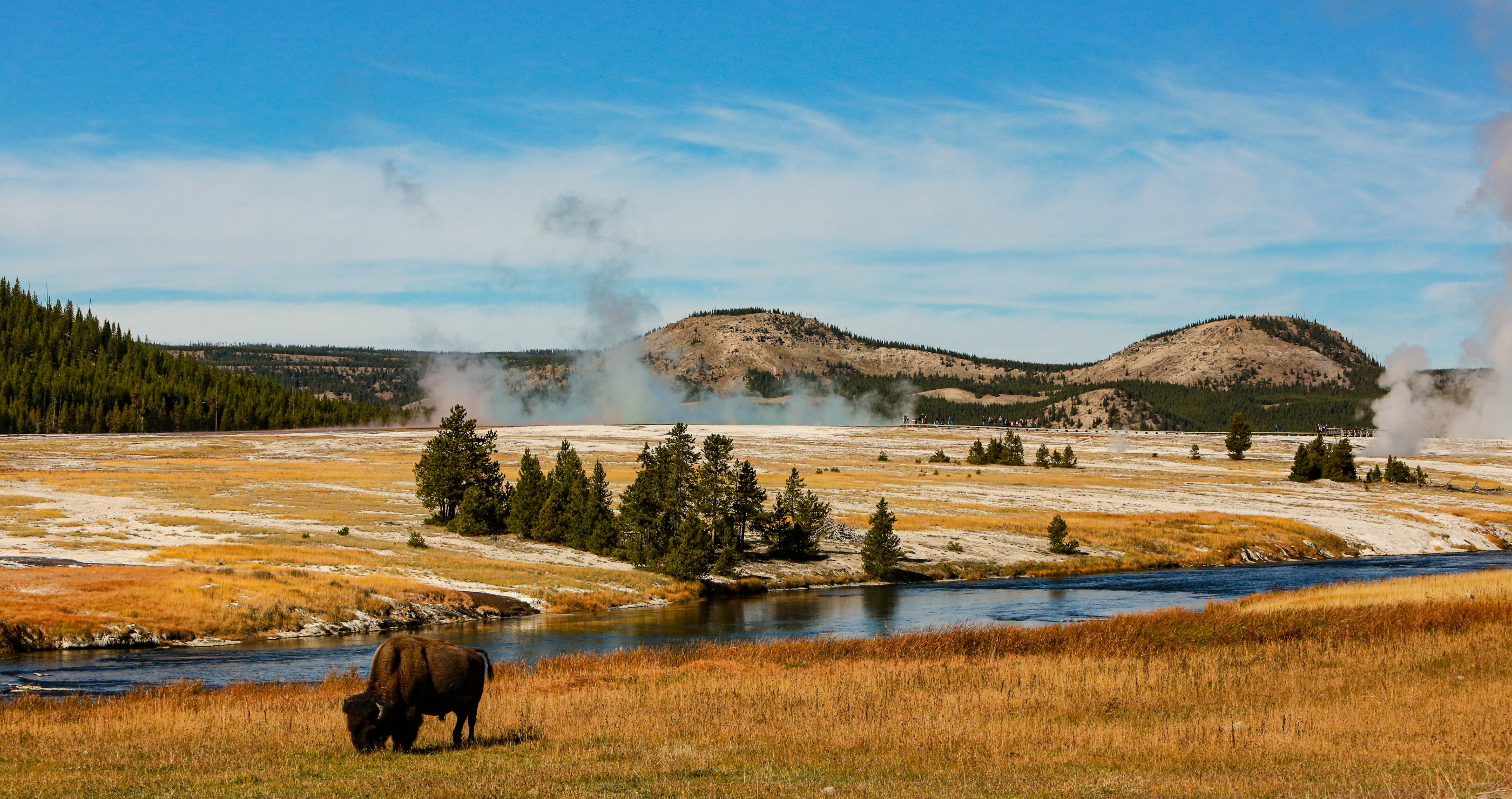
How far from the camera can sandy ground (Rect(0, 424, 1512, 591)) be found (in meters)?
59.2

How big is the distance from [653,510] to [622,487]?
28501 millimetres

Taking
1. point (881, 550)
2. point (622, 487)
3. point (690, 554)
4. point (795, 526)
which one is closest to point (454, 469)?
point (690, 554)

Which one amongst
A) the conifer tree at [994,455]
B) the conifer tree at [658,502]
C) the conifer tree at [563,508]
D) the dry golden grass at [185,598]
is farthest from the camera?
the conifer tree at [994,455]

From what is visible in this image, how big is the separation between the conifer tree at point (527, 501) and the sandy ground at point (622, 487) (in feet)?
4.95

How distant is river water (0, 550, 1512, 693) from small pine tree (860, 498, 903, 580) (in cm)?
189

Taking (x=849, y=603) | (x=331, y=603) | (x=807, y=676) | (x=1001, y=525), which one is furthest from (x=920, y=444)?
(x=807, y=676)

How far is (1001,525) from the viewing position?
7256 centimetres

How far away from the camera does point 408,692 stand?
16281 mm

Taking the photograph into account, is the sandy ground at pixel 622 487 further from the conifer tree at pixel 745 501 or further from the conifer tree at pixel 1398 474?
the conifer tree at pixel 1398 474

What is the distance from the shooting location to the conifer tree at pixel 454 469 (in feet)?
214

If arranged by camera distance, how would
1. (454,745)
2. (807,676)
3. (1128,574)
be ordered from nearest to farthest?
(454,745), (807,676), (1128,574)

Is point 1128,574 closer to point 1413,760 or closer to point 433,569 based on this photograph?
point 433,569

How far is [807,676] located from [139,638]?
23769mm

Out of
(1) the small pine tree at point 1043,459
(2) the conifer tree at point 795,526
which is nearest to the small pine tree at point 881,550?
(2) the conifer tree at point 795,526
